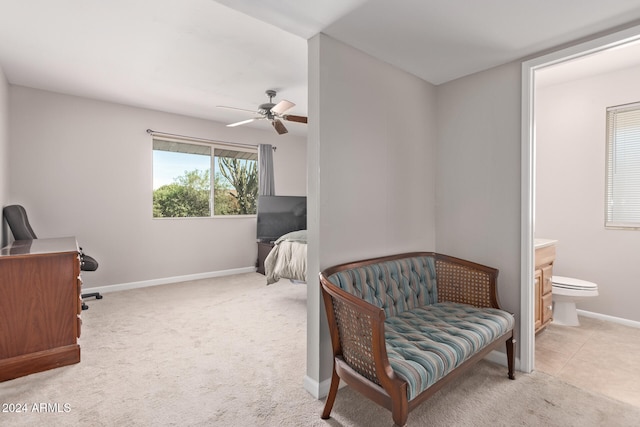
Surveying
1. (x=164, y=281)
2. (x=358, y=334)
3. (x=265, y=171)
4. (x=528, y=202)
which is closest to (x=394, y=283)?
(x=358, y=334)

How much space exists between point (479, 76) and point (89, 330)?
415 cm

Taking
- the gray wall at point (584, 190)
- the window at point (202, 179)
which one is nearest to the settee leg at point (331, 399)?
the gray wall at point (584, 190)

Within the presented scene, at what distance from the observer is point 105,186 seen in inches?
172

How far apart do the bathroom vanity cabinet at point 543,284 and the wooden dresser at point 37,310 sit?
3765 mm

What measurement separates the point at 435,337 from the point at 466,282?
0.83 meters

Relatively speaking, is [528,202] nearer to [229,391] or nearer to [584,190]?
[584,190]

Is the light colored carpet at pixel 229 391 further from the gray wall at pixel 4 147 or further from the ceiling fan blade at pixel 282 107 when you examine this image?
the ceiling fan blade at pixel 282 107

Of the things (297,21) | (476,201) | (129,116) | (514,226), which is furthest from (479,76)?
(129,116)

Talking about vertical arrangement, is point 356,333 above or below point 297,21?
below

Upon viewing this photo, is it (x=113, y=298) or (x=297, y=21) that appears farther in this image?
(x=113, y=298)

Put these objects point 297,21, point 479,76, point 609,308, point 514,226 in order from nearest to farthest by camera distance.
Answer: point 297,21, point 514,226, point 479,76, point 609,308

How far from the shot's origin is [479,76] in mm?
2660

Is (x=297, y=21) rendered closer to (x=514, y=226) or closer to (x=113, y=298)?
(x=514, y=226)

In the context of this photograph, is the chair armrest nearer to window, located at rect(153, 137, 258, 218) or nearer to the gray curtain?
window, located at rect(153, 137, 258, 218)
